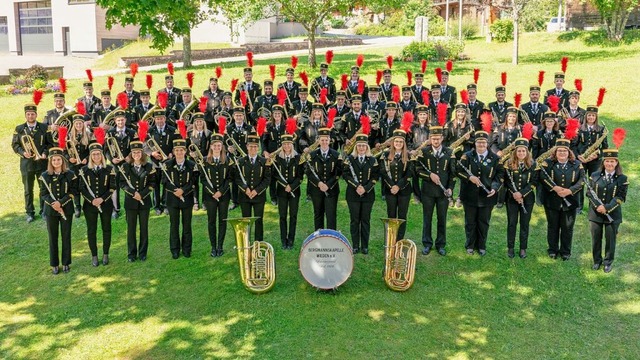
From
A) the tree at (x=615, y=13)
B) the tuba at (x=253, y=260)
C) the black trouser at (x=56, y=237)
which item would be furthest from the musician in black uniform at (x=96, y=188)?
the tree at (x=615, y=13)

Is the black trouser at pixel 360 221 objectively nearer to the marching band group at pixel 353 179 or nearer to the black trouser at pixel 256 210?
the marching band group at pixel 353 179

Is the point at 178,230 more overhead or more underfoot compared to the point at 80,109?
more underfoot

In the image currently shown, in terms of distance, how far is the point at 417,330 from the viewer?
8.09 meters

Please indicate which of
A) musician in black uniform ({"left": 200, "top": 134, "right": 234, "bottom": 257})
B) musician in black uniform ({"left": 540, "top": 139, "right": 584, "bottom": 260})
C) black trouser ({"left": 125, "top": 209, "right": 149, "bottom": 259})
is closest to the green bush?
musician in black uniform ({"left": 540, "top": 139, "right": 584, "bottom": 260})

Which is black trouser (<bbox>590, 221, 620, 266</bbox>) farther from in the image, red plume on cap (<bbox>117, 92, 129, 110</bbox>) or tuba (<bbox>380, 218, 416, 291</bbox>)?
red plume on cap (<bbox>117, 92, 129, 110</bbox>)

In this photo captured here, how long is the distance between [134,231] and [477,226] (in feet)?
19.5

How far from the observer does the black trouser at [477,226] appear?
33.6 feet

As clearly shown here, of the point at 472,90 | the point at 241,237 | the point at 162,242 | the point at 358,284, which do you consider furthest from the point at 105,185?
the point at 472,90

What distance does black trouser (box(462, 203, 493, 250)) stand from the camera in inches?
404

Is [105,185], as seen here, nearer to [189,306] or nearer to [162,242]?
[162,242]

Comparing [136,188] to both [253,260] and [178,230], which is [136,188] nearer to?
[178,230]

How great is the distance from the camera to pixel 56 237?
9.97 metres

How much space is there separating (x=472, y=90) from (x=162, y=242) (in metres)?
7.43

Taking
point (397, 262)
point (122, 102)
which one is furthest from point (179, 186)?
point (122, 102)
